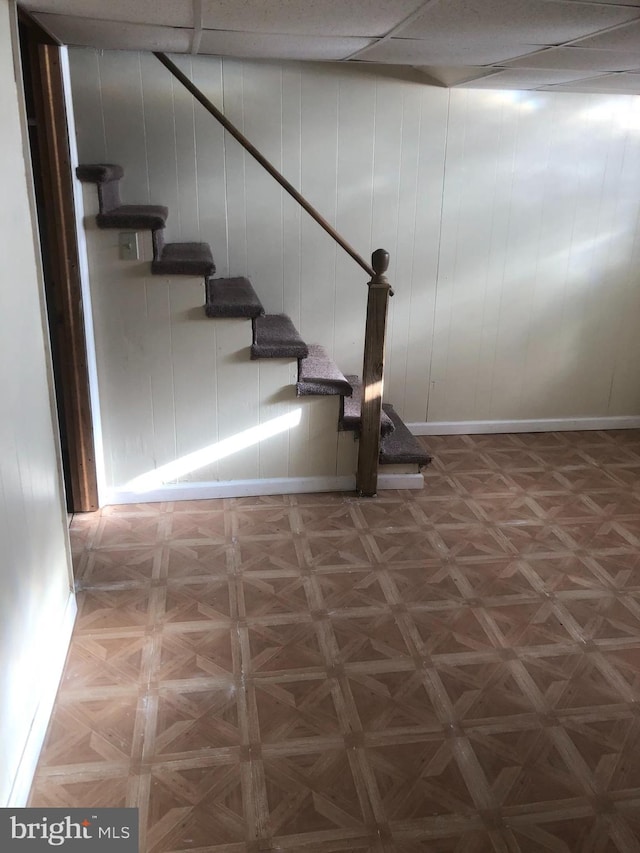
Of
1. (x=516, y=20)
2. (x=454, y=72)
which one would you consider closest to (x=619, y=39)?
(x=516, y=20)

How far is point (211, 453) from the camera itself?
12.0 feet

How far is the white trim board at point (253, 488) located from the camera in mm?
3625

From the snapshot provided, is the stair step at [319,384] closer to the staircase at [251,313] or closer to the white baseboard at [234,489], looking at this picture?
the staircase at [251,313]

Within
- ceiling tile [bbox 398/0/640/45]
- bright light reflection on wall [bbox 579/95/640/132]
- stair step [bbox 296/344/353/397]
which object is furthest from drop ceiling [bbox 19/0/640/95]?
stair step [bbox 296/344/353/397]

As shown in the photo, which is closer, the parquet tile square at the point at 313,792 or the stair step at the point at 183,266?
the parquet tile square at the point at 313,792

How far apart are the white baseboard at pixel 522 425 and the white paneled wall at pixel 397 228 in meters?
0.05

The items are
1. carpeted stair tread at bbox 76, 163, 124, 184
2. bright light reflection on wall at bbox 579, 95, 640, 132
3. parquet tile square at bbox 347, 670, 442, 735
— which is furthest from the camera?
bright light reflection on wall at bbox 579, 95, 640, 132

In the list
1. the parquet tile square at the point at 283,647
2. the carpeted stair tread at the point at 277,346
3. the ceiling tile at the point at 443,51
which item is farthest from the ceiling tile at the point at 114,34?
the parquet tile square at the point at 283,647

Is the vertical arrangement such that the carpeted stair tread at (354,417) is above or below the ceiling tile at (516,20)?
below

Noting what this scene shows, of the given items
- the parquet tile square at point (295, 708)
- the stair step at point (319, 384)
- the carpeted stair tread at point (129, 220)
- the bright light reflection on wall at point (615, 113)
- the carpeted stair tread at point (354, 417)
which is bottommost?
the parquet tile square at point (295, 708)

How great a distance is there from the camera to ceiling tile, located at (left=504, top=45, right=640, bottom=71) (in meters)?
2.74

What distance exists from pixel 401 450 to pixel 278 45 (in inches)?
76.8

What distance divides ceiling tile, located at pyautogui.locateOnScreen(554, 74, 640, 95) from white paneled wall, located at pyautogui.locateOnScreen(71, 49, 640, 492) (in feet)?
0.56

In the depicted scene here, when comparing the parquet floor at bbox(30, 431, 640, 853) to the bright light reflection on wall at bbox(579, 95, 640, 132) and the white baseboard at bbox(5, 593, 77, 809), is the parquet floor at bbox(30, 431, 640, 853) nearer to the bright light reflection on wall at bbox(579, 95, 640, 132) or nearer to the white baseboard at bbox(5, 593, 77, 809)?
the white baseboard at bbox(5, 593, 77, 809)
